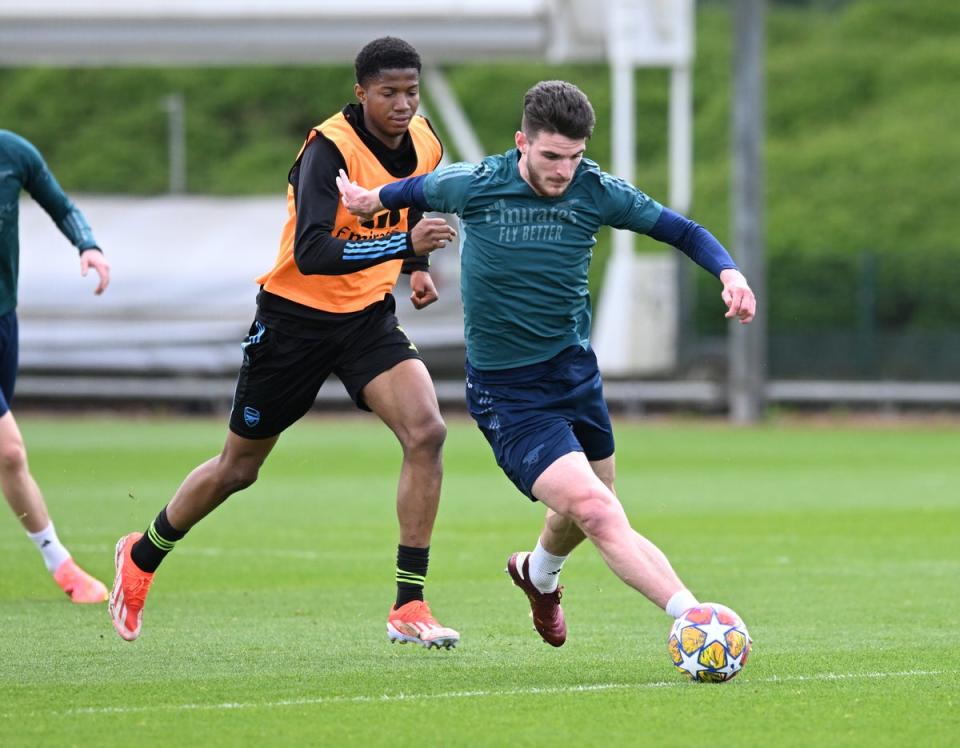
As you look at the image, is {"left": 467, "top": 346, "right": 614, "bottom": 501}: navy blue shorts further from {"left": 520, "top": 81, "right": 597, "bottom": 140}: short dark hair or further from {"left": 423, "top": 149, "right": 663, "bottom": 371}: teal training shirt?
{"left": 520, "top": 81, "right": 597, "bottom": 140}: short dark hair

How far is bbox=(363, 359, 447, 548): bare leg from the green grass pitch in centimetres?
57

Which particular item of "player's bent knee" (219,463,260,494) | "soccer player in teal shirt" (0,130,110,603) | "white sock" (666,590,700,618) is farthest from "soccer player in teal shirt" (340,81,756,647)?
"soccer player in teal shirt" (0,130,110,603)

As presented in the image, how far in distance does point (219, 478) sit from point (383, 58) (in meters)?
1.95

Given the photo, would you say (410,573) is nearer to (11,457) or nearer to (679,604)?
(679,604)

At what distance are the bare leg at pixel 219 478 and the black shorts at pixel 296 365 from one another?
0.06m

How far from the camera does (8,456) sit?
9281 mm

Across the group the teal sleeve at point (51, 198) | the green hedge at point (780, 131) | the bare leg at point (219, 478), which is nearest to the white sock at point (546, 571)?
the bare leg at point (219, 478)

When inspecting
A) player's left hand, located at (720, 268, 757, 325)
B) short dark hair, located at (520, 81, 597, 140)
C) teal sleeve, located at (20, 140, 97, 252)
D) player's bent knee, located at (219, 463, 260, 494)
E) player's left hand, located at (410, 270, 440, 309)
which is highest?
short dark hair, located at (520, 81, 597, 140)

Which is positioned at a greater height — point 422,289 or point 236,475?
point 422,289

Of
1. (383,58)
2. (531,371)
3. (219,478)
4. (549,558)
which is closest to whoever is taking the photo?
(531,371)

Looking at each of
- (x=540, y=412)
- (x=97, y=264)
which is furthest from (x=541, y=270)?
(x=97, y=264)

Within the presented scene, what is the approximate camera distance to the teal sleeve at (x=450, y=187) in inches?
276

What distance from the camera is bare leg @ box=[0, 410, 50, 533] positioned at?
9.27 m

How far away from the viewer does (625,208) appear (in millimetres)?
7062
